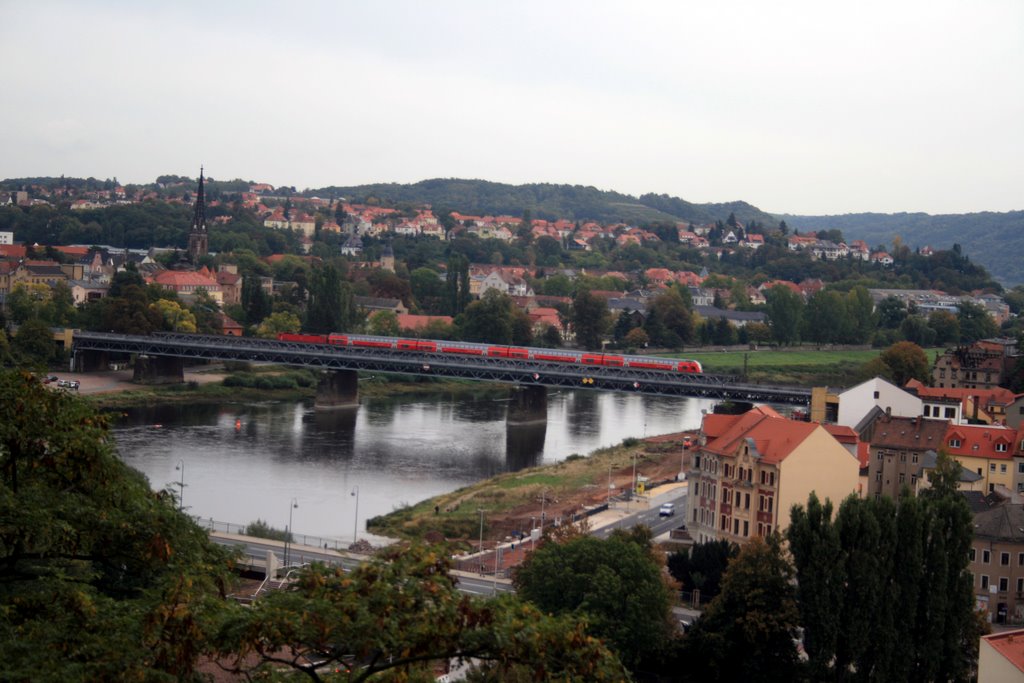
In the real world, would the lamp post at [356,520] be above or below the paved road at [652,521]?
below

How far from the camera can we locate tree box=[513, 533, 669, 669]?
23938 millimetres

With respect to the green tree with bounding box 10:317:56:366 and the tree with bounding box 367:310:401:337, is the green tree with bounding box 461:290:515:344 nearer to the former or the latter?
the tree with bounding box 367:310:401:337

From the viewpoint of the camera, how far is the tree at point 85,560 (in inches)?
408

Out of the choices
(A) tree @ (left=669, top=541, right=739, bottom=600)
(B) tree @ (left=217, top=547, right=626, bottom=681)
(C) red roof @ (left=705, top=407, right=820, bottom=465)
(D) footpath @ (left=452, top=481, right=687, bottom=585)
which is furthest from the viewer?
(C) red roof @ (left=705, top=407, right=820, bottom=465)

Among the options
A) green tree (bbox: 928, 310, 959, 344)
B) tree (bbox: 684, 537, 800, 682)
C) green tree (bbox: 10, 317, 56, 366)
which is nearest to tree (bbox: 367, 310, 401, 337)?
green tree (bbox: 10, 317, 56, 366)

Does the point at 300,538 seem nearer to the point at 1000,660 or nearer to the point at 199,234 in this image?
the point at 1000,660

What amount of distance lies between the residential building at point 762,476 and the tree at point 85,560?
20.1m

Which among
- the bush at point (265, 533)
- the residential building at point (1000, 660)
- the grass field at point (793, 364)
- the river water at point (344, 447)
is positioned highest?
the residential building at point (1000, 660)

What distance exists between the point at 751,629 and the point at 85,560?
13.8 m

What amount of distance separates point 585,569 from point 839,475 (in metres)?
10.5

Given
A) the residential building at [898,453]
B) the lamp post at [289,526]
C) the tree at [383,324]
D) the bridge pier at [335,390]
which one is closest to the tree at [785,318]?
the tree at [383,324]

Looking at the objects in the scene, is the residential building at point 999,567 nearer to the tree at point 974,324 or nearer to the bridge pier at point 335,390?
the bridge pier at point 335,390

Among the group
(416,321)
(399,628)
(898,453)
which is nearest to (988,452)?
(898,453)

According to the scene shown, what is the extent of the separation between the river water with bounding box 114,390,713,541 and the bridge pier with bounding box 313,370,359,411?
831 mm
